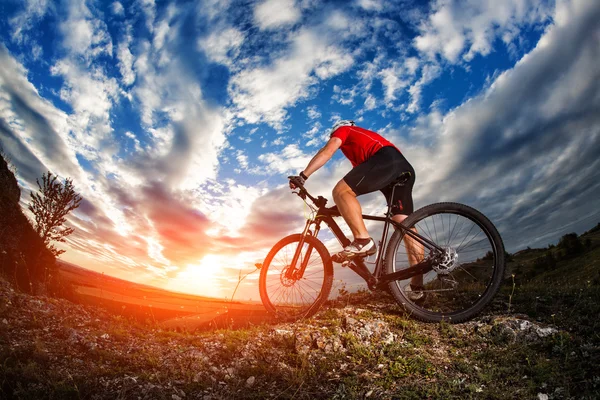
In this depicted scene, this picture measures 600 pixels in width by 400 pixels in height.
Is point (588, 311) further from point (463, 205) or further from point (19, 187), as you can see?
point (19, 187)

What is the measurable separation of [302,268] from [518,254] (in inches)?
1285

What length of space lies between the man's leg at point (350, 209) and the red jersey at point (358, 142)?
557 millimetres

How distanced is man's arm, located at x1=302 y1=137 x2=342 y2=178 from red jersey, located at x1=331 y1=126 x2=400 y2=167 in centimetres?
11

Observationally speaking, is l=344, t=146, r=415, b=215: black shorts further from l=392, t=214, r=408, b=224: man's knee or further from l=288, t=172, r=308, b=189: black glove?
l=288, t=172, r=308, b=189: black glove

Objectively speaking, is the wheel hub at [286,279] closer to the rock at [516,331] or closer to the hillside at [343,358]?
the hillside at [343,358]

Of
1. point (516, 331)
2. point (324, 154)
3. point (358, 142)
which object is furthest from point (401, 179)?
point (516, 331)

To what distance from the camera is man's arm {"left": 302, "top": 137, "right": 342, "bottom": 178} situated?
5051 millimetres

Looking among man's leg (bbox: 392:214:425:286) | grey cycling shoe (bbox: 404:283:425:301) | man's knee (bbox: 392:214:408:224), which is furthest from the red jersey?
grey cycling shoe (bbox: 404:283:425:301)

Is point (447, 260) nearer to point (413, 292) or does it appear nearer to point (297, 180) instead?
point (413, 292)

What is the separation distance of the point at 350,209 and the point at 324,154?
1000 mm

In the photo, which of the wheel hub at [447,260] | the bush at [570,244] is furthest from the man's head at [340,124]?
the bush at [570,244]

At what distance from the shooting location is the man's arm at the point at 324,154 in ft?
16.6

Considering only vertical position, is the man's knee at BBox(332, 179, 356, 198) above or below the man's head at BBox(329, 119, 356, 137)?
below

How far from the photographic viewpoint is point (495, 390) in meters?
2.89
